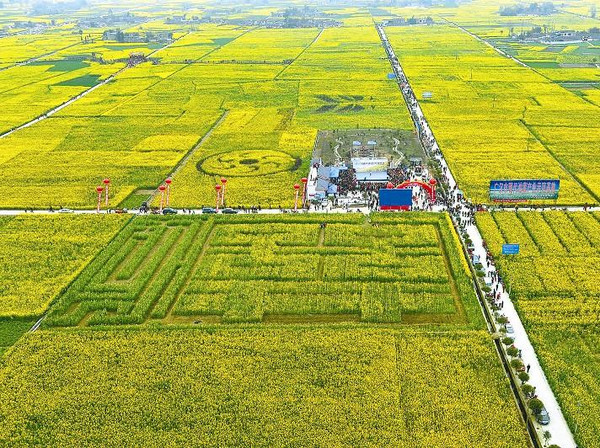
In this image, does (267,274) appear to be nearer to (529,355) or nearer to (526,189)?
(529,355)

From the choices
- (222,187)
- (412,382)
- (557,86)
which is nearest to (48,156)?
(222,187)

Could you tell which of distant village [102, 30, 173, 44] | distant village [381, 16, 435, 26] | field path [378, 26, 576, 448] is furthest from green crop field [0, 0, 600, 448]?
distant village [381, 16, 435, 26]

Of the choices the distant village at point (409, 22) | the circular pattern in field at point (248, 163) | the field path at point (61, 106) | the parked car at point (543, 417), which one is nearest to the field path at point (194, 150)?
the circular pattern in field at point (248, 163)

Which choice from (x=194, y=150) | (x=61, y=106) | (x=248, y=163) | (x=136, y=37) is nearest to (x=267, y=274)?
(x=248, y=163)

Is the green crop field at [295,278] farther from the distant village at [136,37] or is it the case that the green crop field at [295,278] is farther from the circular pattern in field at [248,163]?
the distant village at [136,37]

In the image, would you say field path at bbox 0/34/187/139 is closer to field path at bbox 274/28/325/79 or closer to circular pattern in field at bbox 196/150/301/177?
circular pattern in field at bbox 196/150/301/177

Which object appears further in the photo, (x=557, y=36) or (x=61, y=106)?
(x=557, y=36)
